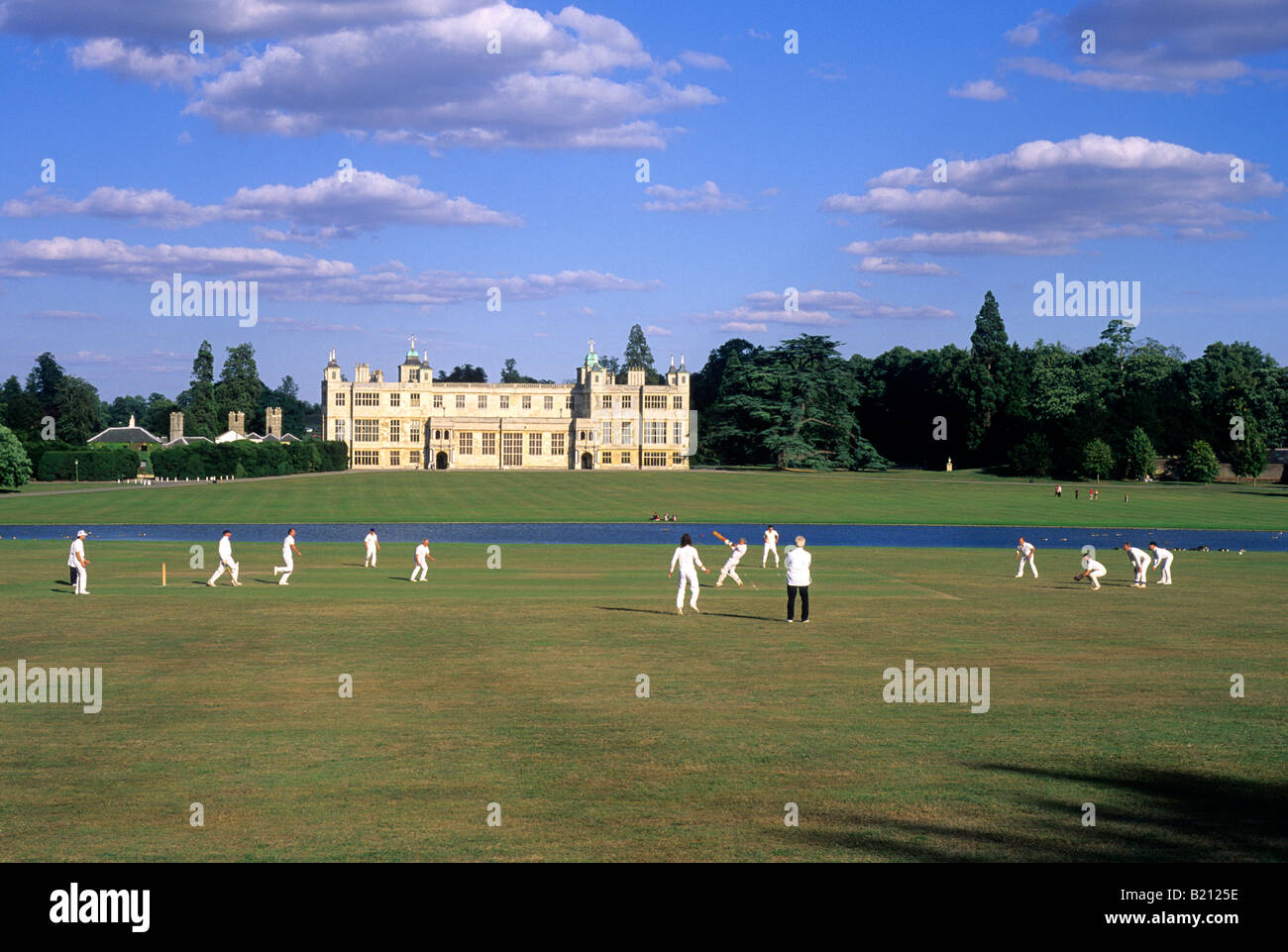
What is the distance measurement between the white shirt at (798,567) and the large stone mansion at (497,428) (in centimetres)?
13311

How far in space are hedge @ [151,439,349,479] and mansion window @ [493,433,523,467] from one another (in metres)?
36.7

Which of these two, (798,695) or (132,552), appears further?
(132,552)

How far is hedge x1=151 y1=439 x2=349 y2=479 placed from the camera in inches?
4387

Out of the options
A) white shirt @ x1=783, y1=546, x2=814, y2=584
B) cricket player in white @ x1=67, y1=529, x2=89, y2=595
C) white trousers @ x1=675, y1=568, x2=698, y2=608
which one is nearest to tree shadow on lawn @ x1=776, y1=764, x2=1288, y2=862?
white shirt @ x1=783, y1=546, x2=814, y2=584

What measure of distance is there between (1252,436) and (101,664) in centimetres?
11327

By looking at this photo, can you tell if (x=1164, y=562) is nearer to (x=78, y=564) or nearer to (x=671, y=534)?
(x=671, y=534)

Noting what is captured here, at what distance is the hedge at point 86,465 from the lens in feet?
343

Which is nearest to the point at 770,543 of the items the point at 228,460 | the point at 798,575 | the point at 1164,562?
the point at 1164,562

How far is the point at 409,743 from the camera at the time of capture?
48.1 ft

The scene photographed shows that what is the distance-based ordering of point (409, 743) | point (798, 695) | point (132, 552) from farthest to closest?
point (132, 552), point (798, 695), point (409, 743)

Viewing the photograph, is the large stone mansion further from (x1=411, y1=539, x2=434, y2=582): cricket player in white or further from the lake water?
(x1=411, y1=539, x2=434, y2=582): cricket player in white

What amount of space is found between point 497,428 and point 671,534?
106 meters

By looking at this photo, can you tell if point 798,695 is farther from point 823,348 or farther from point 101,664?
point 823,348
